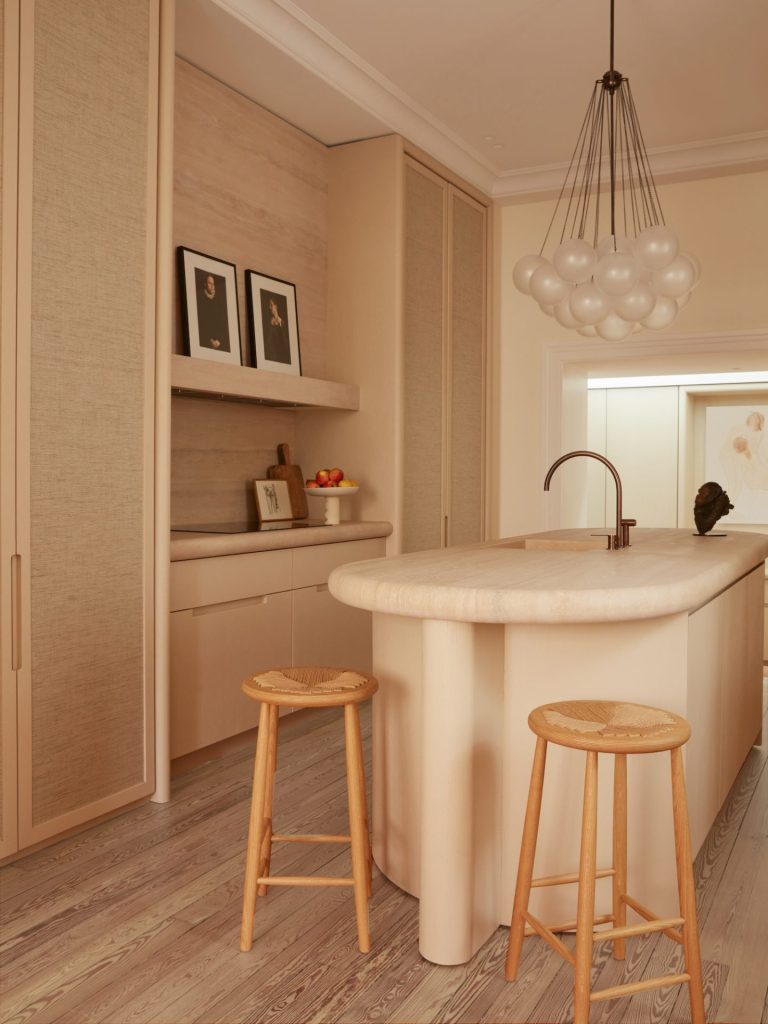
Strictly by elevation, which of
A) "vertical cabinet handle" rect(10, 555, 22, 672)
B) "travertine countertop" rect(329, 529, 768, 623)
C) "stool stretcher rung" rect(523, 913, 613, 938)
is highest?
"travertine countertop" rect(329, 529, 768, 623)

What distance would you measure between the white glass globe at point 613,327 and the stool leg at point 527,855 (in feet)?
6.51

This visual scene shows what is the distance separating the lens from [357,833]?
81.1 inches

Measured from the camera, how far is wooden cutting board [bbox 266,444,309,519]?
4.33 metres

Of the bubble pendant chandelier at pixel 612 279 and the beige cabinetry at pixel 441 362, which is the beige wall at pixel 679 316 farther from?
the bubble pendant chandelier at pixel 612 279

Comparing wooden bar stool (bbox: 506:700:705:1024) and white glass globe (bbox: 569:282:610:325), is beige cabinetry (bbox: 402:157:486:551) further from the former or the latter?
wooden bar stool (bbox: 506:700:705:1024)

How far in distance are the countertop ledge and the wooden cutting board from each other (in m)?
0.22

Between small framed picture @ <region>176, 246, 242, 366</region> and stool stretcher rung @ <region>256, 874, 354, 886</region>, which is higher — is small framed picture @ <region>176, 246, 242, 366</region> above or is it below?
above

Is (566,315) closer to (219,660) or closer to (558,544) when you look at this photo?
(558,544)

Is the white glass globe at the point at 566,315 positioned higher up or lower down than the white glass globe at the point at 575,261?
lower down

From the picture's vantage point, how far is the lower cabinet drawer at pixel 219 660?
3182 mm

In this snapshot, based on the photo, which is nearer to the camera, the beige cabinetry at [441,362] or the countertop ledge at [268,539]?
the countertop ledge at [268,539]

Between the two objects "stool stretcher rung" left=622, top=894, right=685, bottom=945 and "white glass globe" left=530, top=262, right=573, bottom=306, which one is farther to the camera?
"white glass globe" left=530, top=262, right=573, bottom=306

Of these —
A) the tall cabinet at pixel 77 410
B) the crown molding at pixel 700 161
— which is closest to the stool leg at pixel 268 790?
the tall cabinet at pixel 77 410

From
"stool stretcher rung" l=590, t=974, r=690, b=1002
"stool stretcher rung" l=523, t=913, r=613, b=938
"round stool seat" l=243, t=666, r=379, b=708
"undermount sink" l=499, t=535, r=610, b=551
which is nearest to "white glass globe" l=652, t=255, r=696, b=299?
"undermount sink" l=499, t=535, r=610, b=551
